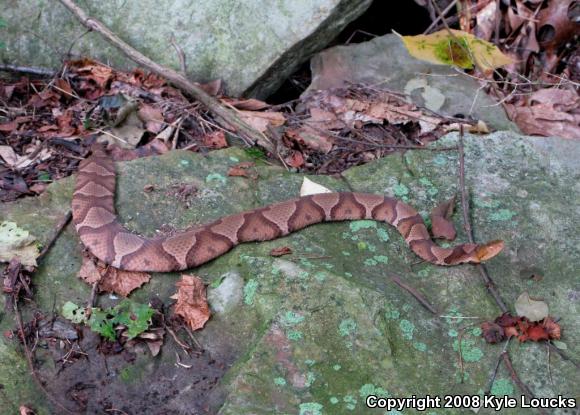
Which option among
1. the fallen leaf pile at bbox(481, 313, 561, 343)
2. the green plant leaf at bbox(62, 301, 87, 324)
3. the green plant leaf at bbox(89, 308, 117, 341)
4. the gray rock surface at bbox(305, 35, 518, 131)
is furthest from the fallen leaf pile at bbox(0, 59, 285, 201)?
the fallen leaf pile at bbox(481, 313, 561, 343)

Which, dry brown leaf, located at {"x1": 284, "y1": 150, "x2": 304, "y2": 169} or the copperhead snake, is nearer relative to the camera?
the copperhead snake

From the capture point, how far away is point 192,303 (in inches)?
146

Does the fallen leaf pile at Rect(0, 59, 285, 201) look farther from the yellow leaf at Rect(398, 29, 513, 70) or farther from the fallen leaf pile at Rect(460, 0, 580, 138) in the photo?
the fallen leaf pile at Rect(460, 0, 580, 138)

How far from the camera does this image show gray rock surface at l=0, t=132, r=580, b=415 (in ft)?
10.9

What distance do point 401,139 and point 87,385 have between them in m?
3.30

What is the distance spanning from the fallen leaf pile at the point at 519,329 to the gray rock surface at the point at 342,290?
0.05 metres

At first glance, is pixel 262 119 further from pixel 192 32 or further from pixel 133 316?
pixel 133 316

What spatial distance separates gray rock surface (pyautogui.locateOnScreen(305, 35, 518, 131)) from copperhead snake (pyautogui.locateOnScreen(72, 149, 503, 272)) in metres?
1.73

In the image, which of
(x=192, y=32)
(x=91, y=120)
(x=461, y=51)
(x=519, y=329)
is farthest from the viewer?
(x=461, y=51)

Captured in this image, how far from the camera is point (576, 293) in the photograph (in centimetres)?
386

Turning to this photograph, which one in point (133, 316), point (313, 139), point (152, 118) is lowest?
point (313, 139)

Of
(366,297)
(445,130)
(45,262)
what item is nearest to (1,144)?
(45,262)

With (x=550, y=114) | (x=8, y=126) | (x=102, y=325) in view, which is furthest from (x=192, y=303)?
(x=550, y=114)

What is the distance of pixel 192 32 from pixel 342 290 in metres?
3.18
